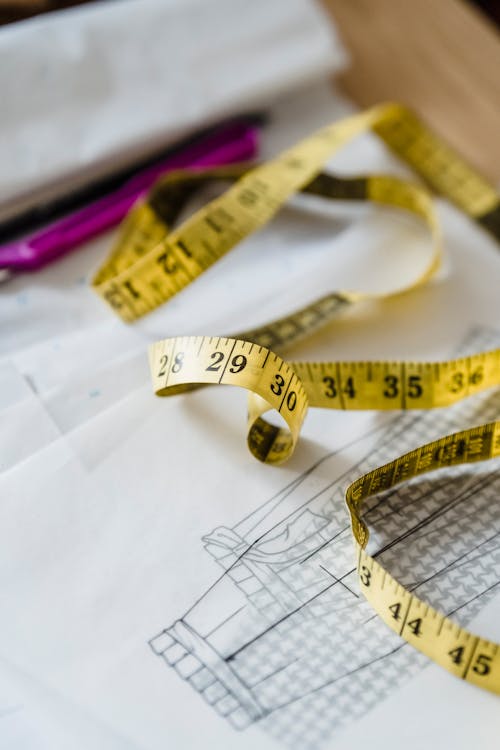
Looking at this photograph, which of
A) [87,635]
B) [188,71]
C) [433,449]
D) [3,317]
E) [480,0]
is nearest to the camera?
[87,635]

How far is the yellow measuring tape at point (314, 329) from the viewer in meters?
0.66

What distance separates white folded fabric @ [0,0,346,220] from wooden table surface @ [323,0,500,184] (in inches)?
3.5

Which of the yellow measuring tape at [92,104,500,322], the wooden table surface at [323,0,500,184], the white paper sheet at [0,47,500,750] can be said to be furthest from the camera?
the wooden table surface at [323,0,500,184]

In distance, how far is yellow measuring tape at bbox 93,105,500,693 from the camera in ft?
2.18

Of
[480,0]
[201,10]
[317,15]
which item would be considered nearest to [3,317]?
[201,10]

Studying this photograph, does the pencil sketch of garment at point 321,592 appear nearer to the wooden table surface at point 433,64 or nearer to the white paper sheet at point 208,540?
the white paper sheet at point 208,540

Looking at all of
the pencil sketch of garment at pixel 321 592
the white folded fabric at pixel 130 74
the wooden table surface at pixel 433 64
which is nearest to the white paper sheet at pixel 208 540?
the pencil sketch of garment at pixel 321 592

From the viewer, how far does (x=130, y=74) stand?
996mm

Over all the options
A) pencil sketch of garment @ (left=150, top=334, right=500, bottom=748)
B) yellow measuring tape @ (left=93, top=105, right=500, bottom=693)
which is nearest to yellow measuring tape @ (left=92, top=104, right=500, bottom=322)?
yellow measuring tape @ (left=93, top=105, right=500, bottom=693)

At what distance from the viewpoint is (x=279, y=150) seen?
108cm

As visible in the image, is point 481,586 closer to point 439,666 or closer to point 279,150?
point 439,666

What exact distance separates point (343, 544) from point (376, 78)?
716 millimetres

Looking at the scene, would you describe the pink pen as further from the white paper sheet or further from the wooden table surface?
the wooden table surface

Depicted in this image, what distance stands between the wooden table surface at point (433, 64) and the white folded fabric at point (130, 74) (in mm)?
88
